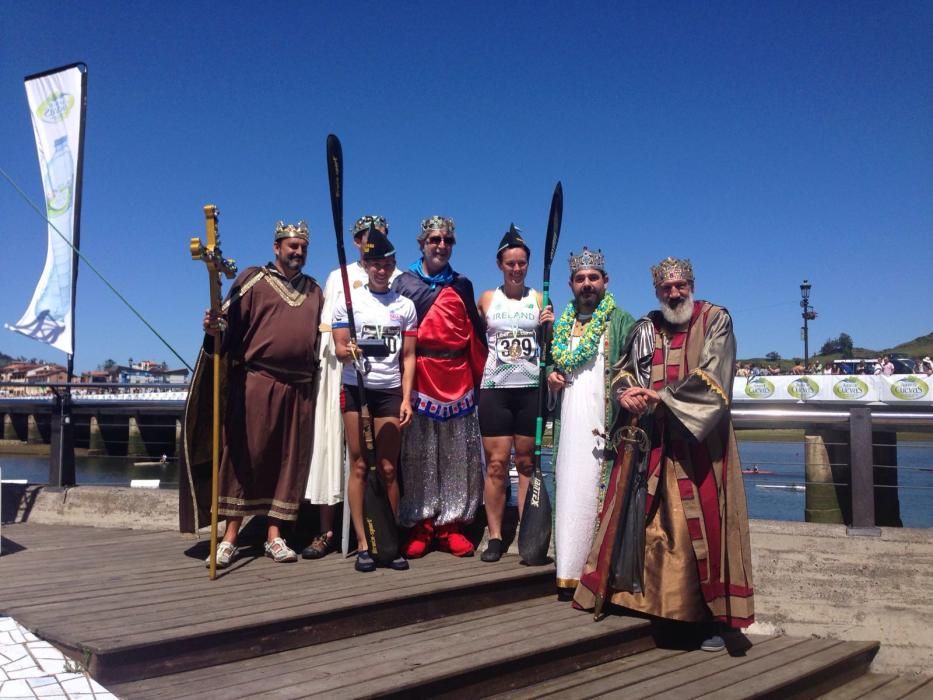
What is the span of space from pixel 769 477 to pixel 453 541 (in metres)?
26.5

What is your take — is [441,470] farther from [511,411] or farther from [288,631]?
[288,631]

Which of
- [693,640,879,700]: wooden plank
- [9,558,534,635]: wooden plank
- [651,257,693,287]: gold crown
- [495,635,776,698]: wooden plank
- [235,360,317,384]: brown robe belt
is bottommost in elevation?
[693,640,879,700]: wooden plank

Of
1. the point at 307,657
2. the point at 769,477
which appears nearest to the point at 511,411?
the point at 307,657

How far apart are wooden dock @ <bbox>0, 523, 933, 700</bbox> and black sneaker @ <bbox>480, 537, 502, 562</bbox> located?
5cm

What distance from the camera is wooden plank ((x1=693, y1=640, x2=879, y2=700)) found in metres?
3.41

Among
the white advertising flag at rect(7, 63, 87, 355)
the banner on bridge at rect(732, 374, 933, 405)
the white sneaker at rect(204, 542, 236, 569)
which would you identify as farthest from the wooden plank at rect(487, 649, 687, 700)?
the banner on bridge at rect(732, 374, 933, 405)

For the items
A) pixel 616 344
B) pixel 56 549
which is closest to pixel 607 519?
pixel 616 344

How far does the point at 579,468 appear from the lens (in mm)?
4219

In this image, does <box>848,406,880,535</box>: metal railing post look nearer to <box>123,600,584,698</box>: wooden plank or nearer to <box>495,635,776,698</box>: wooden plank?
<box>495,635,776,698</box>: wooden plank

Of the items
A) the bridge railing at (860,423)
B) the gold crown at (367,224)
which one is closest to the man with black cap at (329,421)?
the gold crown at (367,224)

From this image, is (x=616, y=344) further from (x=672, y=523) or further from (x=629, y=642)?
(x=629, y=642)

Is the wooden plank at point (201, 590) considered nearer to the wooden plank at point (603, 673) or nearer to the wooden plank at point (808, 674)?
the wooden plank at point (603, 673)

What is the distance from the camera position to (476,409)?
16.3 feet

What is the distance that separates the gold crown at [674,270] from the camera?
3.97m
